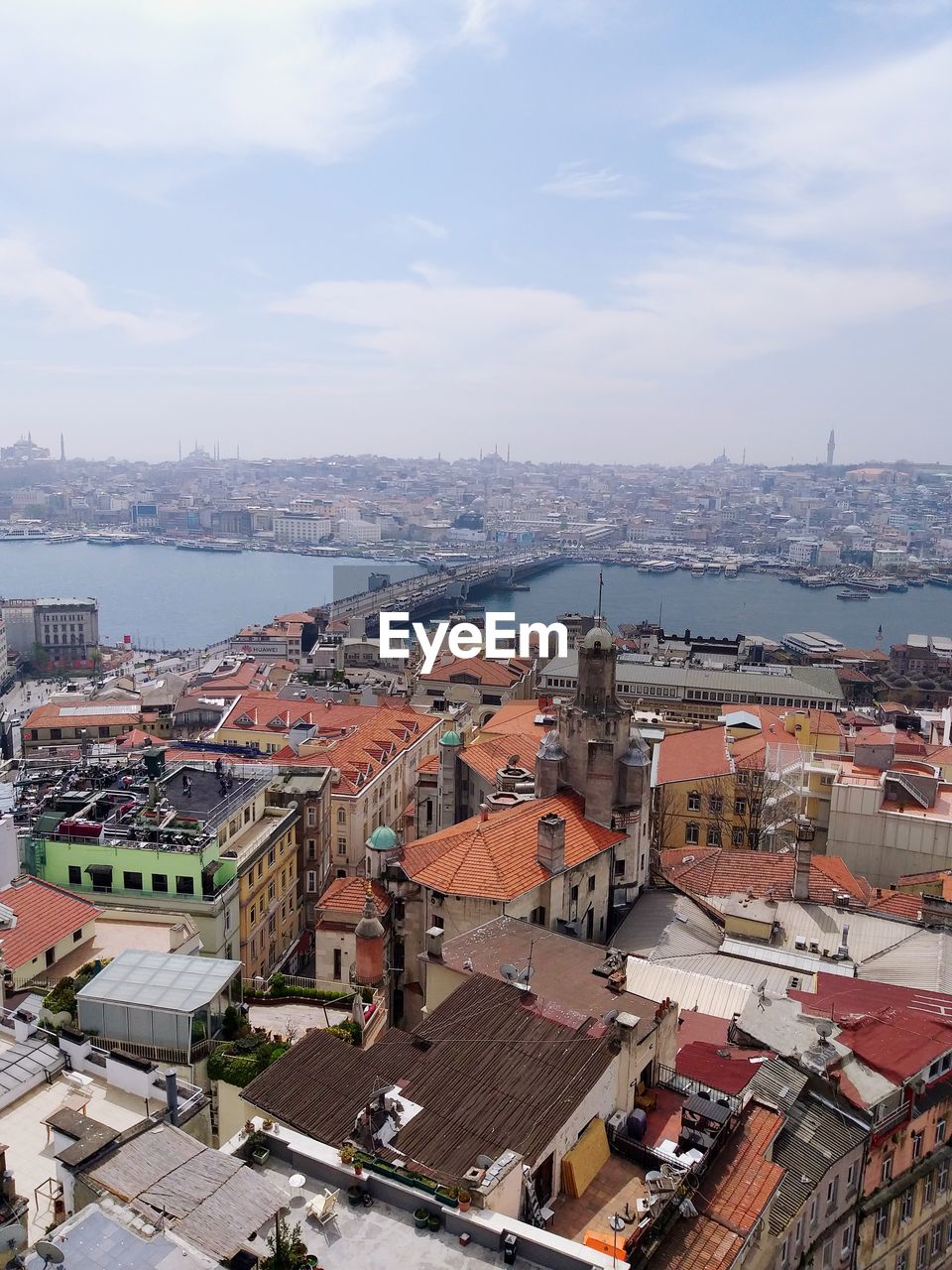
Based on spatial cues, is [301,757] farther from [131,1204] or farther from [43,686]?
[43,686]

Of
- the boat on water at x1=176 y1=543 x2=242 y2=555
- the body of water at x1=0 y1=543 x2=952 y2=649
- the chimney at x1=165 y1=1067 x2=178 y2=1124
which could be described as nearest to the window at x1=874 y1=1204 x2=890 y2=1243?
the chimney at x1=165 y1=1067 x2=178 y2=1124

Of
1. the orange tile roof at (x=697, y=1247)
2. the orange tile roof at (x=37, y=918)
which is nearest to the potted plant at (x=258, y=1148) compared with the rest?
the orange tile roof at (x=697, y=1247)

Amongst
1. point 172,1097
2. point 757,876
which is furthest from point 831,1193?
point 757,876

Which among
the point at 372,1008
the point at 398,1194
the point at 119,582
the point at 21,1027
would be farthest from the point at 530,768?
the point at 119,582

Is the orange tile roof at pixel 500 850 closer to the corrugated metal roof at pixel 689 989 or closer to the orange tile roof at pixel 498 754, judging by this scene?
the corrugated metal roof at pixel 689 989

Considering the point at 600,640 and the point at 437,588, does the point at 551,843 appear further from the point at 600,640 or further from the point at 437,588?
the point at 437,588

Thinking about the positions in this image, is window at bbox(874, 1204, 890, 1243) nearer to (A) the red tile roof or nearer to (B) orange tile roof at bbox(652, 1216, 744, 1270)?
(A) the red tile roof
